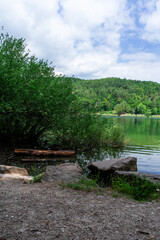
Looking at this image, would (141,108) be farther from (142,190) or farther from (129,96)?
(142,190)

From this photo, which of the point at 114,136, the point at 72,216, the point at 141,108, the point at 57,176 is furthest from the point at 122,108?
the point at 72,216

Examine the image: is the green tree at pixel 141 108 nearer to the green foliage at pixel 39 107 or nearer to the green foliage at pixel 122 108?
the green foliage at pixel 122 108

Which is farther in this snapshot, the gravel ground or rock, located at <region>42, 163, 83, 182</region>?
rock, located at <region>42, 163, 83, 182</region>

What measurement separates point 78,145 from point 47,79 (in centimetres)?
692

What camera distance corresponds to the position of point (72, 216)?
4.99 m

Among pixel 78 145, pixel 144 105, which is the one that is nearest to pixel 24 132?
pixel 78 145

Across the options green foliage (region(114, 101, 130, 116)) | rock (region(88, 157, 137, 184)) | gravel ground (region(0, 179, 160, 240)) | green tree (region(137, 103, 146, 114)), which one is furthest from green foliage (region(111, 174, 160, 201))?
green tree (region(137, 103, 146, 114))

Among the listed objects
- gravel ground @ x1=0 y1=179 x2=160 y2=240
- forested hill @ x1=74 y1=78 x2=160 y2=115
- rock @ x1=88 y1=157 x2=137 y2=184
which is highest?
forested hill @ x1=74 y1=78 x2=160 y2=115

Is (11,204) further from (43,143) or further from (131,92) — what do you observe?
(131,92)

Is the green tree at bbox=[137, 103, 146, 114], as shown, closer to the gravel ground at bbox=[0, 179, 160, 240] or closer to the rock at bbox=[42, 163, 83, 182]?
the rock at bbox=[42, 163, 83, 182]

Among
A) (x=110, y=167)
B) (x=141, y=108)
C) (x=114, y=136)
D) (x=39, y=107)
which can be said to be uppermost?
(x=141, y=108)

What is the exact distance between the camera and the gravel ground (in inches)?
162

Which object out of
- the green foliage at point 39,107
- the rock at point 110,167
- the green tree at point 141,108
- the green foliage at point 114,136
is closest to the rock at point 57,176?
the rock at point 110,167

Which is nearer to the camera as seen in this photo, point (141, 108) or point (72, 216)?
point (72, 216)
